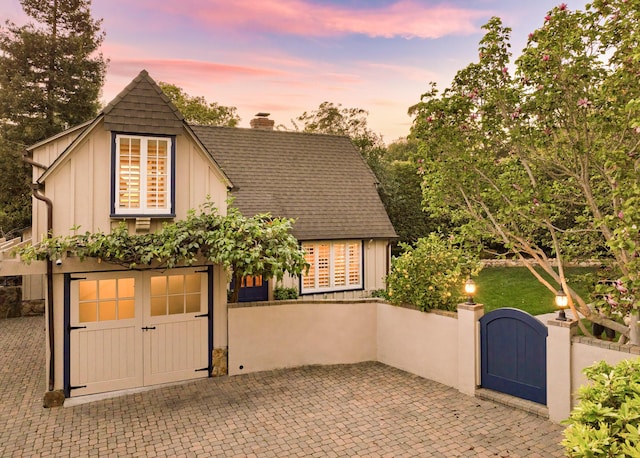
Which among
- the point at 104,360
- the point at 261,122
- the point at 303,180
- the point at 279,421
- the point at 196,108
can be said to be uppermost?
the point at 196,108

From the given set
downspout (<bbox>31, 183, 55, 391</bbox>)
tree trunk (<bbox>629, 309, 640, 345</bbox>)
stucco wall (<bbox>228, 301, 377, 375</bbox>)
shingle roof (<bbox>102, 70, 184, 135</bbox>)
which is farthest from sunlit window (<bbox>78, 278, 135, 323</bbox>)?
tree trunk (<bbox>629, 309, 640, 345</bbox>)

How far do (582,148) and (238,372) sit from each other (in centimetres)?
873

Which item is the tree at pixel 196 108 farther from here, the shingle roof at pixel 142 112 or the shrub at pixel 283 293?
the shingle roof at pixel 142 112

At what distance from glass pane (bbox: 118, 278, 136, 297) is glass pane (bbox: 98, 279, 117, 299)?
0.12 meters

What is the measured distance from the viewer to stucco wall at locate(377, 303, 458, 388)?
927 cm

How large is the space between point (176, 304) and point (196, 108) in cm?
2464

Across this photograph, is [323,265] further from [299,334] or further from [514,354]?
[514,354]

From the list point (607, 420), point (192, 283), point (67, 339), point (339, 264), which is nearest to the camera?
point (607, 420)

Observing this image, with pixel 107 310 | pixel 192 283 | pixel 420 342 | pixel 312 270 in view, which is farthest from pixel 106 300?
pixel 312 270

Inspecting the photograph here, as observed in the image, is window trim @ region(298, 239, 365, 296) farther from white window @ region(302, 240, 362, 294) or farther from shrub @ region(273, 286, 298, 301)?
shrub @ region(273, 286, 298, 301)

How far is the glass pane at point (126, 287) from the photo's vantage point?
9188 millimetres

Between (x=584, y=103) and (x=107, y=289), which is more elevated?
(x=584, y=103)

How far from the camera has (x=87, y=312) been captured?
351 inches

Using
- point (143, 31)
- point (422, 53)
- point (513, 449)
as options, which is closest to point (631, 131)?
point (513, 449)
